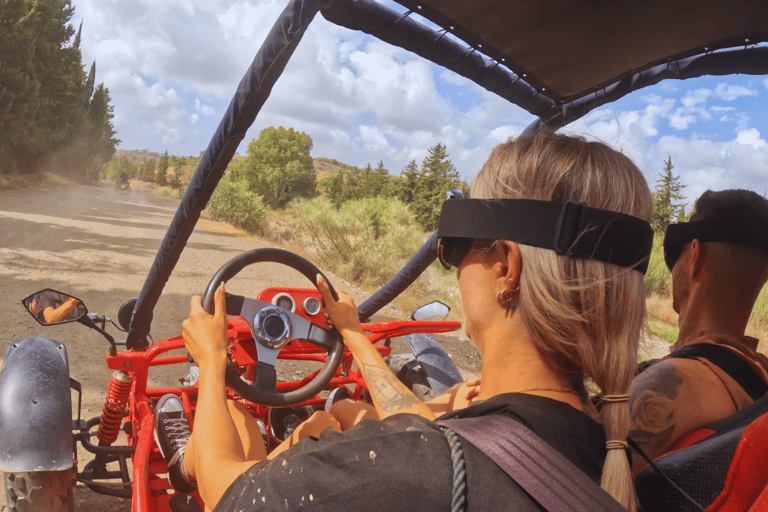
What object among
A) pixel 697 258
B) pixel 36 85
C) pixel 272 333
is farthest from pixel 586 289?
pixel 36 85

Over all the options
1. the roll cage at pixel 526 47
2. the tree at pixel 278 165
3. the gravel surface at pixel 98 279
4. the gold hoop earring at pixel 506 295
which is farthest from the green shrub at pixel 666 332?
the tree at pixel 278 165

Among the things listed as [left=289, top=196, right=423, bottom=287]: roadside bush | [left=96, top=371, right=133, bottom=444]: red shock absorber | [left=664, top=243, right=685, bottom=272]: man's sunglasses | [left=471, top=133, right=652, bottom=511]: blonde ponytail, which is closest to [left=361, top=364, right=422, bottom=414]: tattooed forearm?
[left=471, top=133, right=652, bottom=511]: blonde ponytail

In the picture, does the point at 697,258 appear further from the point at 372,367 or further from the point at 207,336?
the point at 207,336

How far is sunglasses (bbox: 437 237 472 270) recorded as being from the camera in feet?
3.79

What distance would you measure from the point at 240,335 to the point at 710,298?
1683 millimetres

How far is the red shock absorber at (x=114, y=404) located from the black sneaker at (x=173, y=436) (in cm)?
22

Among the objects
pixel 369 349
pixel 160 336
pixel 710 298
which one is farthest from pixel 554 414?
pixel 160 336

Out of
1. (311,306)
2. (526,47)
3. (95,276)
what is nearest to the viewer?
(311,306)

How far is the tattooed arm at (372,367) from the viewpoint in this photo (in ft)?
4.79

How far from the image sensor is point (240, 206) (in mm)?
20891

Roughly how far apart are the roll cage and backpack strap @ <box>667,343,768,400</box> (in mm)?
824

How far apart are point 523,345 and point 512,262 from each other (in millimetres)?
178

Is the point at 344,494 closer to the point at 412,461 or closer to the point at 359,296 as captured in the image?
the point at 412,461

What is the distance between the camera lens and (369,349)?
1.67 meters
